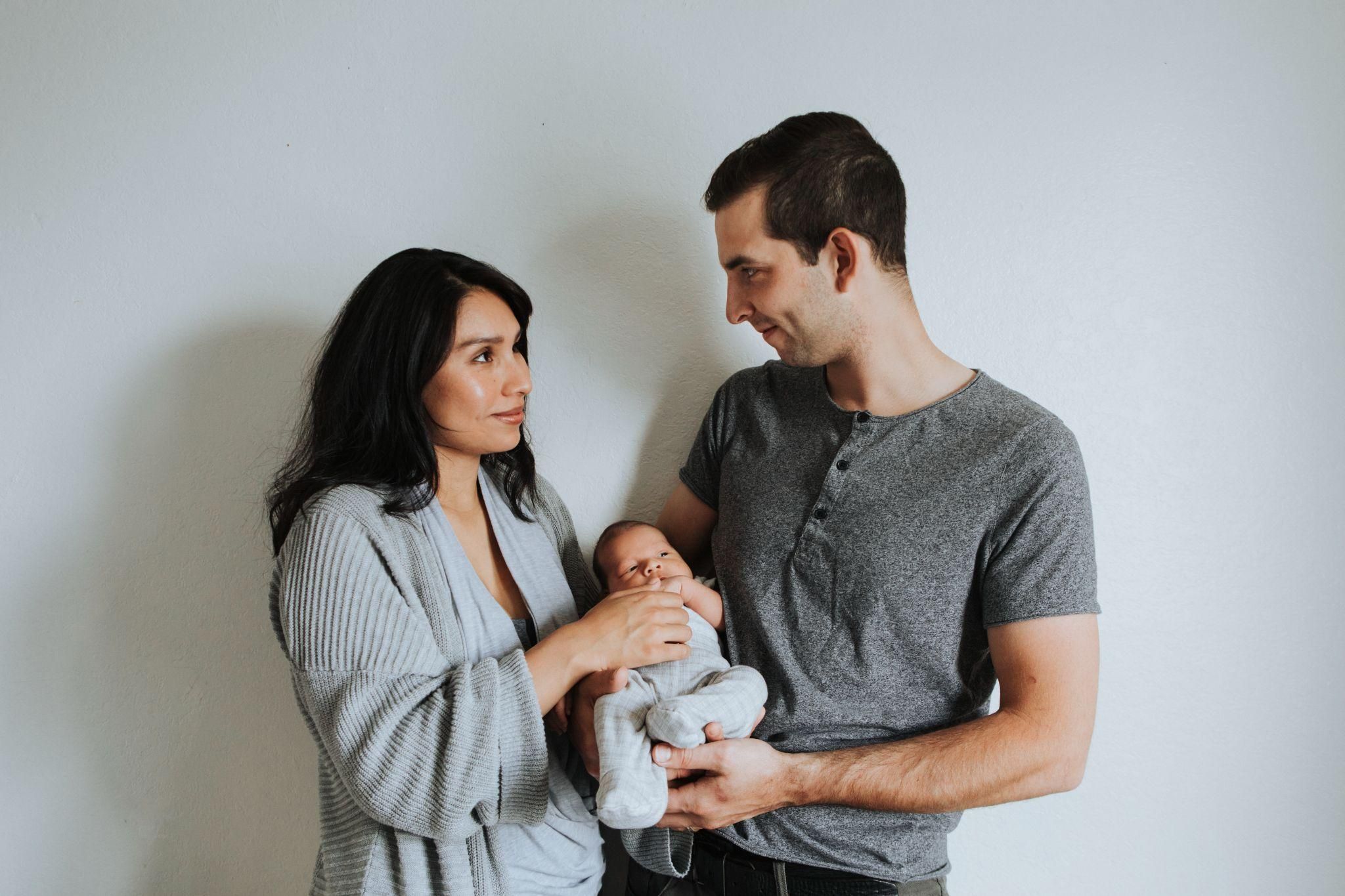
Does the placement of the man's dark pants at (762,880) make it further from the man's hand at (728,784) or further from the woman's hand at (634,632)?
the woman's hand at (634,632)

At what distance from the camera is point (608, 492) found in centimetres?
182

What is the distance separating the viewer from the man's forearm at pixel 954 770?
1.28m

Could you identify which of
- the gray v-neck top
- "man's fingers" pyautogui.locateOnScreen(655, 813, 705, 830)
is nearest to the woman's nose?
the gray v-neck top

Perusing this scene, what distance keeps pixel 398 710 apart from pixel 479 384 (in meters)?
0.55

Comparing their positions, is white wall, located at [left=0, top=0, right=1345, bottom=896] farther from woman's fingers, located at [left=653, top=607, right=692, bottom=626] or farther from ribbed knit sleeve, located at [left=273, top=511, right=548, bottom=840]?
ribbed knit sleeve, located at [left=273, top=511, right=548, bottom=840]

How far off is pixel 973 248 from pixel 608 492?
36.6 inches

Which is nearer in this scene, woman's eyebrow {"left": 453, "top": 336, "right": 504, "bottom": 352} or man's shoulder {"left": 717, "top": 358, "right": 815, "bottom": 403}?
woman's eyebrow {"left": 453, "top": 336, "right": 504, "bottom": 352}

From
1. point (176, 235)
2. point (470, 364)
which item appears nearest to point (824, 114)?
point (470, 364)

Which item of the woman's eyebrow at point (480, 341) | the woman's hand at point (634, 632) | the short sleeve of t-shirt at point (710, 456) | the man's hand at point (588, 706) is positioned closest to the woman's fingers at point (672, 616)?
the woman's hand at point (634, 632)

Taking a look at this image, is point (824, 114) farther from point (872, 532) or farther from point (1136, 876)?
point (1136, 876)

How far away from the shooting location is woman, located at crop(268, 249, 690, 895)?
1.24 metres

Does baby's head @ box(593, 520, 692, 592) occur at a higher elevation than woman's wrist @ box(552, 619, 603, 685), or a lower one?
higher

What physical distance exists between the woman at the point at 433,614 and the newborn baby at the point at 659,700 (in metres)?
0.06

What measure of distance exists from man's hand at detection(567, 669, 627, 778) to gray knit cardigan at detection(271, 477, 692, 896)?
0.34 feet
